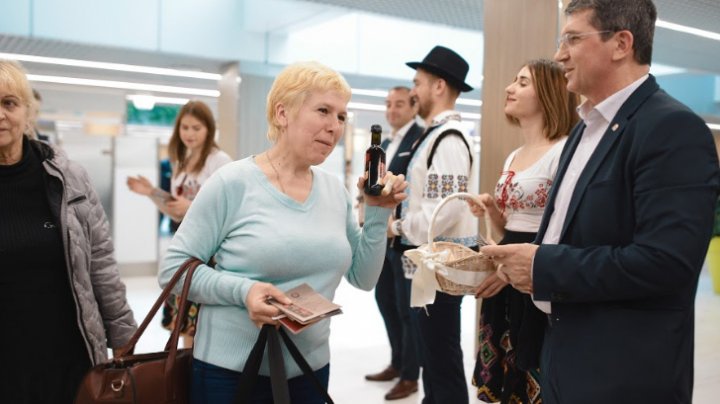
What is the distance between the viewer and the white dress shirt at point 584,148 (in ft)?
5.27

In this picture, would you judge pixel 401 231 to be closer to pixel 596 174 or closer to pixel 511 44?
pixel 511 44

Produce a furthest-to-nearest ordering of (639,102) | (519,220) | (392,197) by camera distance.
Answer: (519,220)
(392,197)
(639,102)

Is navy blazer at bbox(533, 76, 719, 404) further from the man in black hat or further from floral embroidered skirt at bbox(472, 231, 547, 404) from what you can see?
the man in black hat

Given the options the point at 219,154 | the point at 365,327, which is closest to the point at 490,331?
the point at 219,154

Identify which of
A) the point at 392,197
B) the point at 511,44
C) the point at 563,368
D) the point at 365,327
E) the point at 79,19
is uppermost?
the point at 79,19

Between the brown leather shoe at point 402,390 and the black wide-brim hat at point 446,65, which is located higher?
the black wide-brim hat at point 446,65

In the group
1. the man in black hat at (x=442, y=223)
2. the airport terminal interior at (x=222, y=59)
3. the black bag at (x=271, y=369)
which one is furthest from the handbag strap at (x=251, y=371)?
the airport terminal interior at (x=222, y=59)

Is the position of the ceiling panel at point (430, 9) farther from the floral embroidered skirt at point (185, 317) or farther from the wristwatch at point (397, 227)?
the floral embroidered skirt at point (185, 317)

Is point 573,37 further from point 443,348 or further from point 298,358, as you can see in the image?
point 443,348

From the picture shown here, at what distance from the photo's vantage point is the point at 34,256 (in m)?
1.97

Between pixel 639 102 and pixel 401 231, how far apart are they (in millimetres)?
1873

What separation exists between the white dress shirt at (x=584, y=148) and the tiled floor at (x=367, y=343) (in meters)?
1.73

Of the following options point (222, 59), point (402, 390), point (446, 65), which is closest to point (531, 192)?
point (446, 65)

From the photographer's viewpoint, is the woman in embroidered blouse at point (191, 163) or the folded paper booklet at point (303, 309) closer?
the folded paper booklet at point (303, 309)
